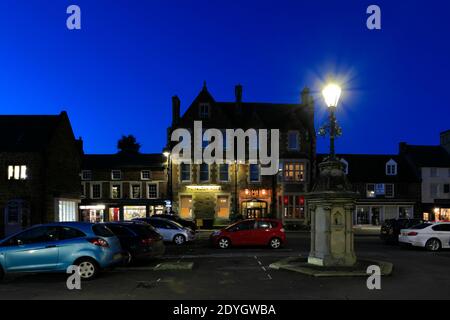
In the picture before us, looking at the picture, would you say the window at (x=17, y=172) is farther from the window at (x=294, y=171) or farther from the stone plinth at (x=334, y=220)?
the stone plinth at (x=334, y=220)

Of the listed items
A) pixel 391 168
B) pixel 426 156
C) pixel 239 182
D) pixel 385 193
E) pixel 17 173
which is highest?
pixel 426 156

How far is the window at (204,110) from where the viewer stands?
50.8 m

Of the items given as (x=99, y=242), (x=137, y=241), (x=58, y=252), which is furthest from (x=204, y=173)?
(x=58, y=252)

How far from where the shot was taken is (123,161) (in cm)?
5575

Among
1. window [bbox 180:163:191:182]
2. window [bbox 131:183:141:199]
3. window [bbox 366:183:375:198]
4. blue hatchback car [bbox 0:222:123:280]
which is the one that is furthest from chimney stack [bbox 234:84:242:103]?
blue hatchback car [bbox 0:222:123:280]

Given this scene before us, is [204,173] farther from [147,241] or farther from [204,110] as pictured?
[147,241]

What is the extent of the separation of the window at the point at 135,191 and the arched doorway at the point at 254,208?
11988mm

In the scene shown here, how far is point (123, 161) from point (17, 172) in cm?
1904

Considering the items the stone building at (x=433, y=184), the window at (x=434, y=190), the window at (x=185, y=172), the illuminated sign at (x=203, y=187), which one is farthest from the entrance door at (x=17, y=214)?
the window at (x=434, y=190)

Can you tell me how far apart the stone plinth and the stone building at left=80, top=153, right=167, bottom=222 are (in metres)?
39.3

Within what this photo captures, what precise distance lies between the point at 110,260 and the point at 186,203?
36.4 metres

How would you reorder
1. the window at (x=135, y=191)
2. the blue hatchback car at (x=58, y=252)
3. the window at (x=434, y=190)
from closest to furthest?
the blue hatchback car at (x=58, y=252) → the window at (x=135, y=191) → the window at (x=434, y=190)

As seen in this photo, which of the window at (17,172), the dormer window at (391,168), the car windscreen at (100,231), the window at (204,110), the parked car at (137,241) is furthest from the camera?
the dormer window at (391,168)
